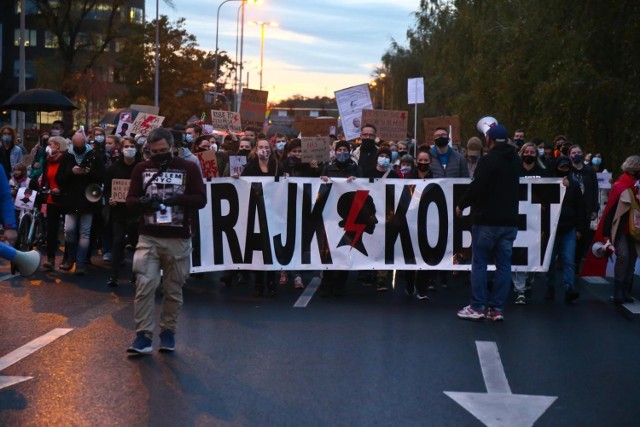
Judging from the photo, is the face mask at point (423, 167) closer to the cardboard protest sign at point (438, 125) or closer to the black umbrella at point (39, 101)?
the cardboard protest sign at point (438, 125)

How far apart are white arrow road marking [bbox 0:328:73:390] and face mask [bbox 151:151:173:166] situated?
1794 mm

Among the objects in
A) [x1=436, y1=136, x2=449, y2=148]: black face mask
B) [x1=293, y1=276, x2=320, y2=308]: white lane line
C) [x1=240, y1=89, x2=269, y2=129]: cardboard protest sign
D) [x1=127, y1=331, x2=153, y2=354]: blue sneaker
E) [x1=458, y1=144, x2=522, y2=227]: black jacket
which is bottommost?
[x1=293, y1=276, x2=320, y2=308]: white lane line

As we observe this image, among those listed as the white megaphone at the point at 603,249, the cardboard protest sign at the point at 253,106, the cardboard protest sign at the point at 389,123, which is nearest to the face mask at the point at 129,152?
the white megaphone at the point at 603,249

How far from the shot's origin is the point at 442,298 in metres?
12.9

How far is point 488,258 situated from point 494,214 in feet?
1.70

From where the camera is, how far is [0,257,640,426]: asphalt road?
713 cm

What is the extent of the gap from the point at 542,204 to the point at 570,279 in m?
0.95

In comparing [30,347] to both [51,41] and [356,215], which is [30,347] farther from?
[51,41]

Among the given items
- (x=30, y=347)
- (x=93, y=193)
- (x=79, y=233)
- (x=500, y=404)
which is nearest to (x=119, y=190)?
(x=93, y=193)

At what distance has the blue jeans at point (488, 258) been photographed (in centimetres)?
1105

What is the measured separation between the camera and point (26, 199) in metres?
16.1

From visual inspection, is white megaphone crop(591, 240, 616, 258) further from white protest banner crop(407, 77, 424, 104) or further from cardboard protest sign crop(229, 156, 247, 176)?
white protest banner crop(407, 77, 424, 104)

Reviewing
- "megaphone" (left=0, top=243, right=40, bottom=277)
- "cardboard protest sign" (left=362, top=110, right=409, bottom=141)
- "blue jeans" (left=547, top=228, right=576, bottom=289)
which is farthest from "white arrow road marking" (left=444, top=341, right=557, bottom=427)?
"cardboard protest sign" (left=362, top=110, right=409, bottom=141)

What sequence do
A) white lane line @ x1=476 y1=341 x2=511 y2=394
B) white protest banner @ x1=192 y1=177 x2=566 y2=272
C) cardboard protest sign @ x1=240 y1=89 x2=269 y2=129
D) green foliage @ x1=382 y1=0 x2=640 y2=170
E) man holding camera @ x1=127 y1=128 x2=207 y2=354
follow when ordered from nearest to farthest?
white lane line @ x1=476 y1=341 x2=511 y2=394
man holding camera @ x1=127 y1=128 x2=207 y2=354
white protest banner @ x1=192 y1=177 x2=566 y2=272
green foliage @ x1=382 y1=0 x2=640 y2=170
cardboard protest sign @ x1=240 y1=89 x2=269 y2=129
